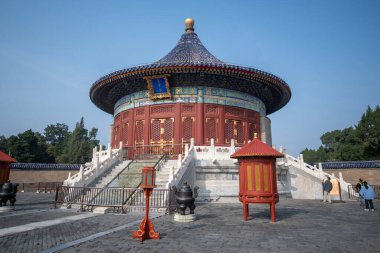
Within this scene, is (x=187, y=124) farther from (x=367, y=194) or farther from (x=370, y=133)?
(x=370, y=133)

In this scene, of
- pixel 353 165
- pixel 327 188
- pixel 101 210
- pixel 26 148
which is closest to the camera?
pixel 101 210

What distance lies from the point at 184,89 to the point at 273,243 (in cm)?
1549

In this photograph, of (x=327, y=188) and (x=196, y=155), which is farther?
(x=196, y=155)

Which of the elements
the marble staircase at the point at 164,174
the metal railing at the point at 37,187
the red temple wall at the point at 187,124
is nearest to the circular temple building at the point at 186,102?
the red temple wall at the point at 187,124

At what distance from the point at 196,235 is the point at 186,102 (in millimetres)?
14151

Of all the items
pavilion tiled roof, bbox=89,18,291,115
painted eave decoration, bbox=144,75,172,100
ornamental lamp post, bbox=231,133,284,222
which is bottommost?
ornamental lamp post, bbox=231,133,284,222

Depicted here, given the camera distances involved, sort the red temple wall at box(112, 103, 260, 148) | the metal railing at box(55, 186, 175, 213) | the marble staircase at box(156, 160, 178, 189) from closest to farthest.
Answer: the metal railing at box(55, 186, 175, 213), the marble staircase at box(156, 160, 178, 189), the red temple wall at box(112, 103, 260, 148)

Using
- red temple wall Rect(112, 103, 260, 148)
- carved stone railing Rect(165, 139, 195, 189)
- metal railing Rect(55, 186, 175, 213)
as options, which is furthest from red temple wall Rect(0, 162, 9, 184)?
red temple wall Rect(112, 103, 260, 148)

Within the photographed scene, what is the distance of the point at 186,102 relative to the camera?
19969 millimetres

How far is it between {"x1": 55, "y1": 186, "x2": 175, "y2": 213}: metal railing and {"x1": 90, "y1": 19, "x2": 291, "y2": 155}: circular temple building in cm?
697

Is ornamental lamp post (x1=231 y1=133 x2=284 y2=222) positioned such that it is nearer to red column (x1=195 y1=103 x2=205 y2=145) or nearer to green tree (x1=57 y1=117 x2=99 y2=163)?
red column (x1=195 y1=103 x2=205 y2=145)

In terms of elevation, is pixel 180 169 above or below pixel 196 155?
below

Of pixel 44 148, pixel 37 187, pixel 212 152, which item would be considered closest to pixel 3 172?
pixel 212 152

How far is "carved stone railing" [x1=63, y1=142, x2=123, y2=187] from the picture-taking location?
1338 centimetres
